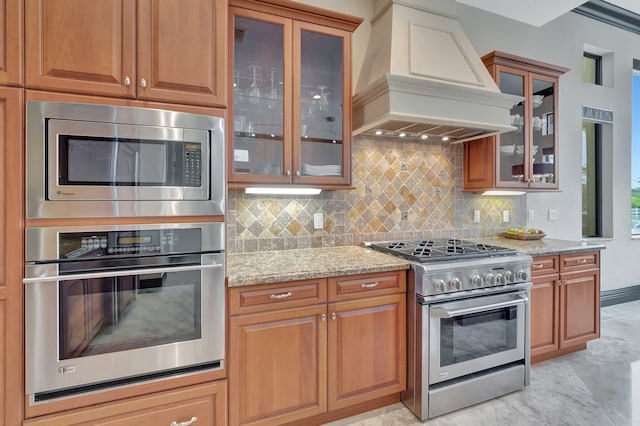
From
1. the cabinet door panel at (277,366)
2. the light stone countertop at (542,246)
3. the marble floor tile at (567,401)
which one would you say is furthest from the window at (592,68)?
the cabinet door panel at (277,366)

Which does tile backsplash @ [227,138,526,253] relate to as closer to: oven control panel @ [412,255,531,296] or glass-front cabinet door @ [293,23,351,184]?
glass-front cabinet door @ [293,23,351,184]

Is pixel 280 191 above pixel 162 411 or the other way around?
above

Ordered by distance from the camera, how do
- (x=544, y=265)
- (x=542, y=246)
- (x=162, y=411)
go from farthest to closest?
(x=542, y=246) → (x=544, y=265) → (x=162, y=411)

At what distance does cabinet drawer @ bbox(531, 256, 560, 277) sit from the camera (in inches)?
99.2

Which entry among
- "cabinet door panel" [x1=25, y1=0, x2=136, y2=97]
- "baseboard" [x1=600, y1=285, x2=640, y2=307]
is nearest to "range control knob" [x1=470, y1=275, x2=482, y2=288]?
"cabinet door panel" [x1=25, y1=0, x2=136, y2=97]

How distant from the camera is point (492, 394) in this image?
86.2 inches

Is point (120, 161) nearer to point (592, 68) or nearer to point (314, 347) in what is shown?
point (314, 347)

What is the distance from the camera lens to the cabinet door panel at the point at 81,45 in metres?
1.36

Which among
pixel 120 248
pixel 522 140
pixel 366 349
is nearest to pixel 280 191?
pixel 120 248

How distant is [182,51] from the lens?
158 cm

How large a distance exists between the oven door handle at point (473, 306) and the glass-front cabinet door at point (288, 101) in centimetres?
103

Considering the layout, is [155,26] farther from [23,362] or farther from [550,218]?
[550,218]

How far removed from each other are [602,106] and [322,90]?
374 centimetres

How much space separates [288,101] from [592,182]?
4127 mm
